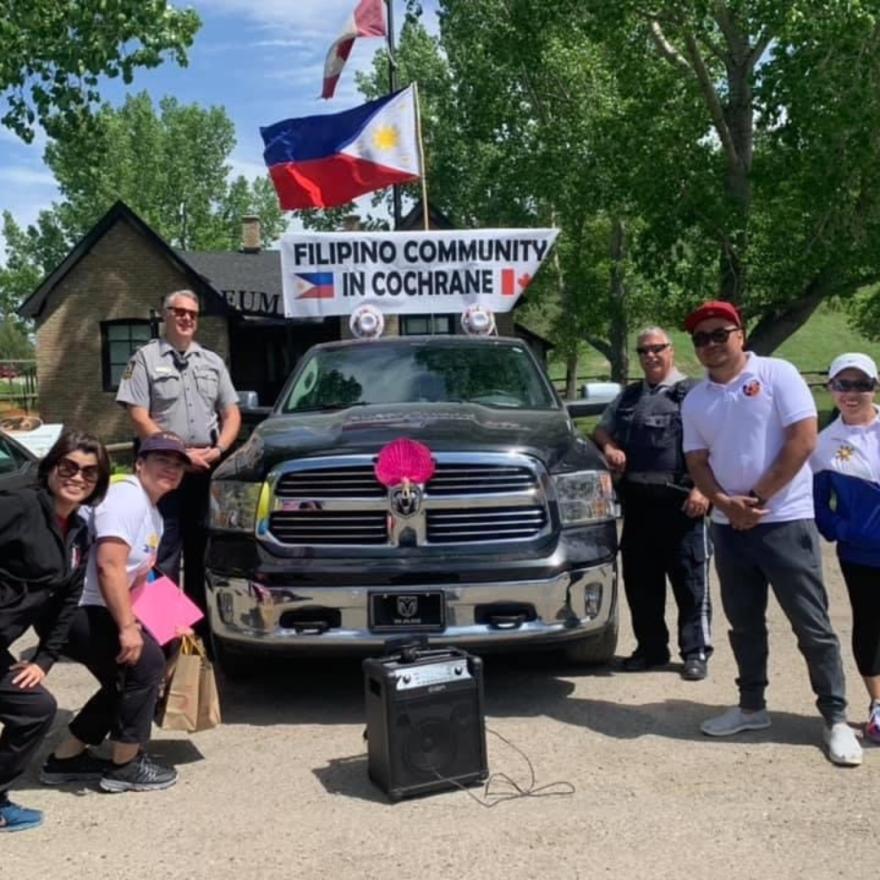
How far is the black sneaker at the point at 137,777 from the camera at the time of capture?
13.9ft

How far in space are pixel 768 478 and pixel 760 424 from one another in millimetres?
226

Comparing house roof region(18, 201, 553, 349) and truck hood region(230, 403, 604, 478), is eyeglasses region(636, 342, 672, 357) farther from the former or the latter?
house roof region(18, 201, 553, 349)

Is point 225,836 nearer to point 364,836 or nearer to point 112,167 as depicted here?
point 364,836

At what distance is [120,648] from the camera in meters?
4.18

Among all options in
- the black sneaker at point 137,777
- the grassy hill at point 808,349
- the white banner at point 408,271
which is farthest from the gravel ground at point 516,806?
the grassy hill at point 808,349

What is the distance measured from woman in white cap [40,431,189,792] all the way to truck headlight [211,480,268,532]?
60cm

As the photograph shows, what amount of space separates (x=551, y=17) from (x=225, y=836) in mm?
17830

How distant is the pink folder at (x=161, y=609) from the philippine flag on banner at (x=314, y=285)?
4.20m

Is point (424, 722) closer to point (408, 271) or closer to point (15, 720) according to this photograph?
point (15, 720)

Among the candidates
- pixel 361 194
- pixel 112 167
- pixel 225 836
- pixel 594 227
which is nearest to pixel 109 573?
pixel 225 836

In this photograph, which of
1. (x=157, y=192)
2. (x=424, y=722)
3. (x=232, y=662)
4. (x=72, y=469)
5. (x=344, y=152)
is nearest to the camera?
(x=72, y=469)

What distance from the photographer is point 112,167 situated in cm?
6500

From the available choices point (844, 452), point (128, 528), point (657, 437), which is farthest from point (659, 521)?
point (128, 528)

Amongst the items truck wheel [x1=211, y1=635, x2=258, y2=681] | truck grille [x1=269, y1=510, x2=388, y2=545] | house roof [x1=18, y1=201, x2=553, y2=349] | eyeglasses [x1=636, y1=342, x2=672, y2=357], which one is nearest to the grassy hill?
house roof [x1=18, y1=201, x2=553, y2=349]
